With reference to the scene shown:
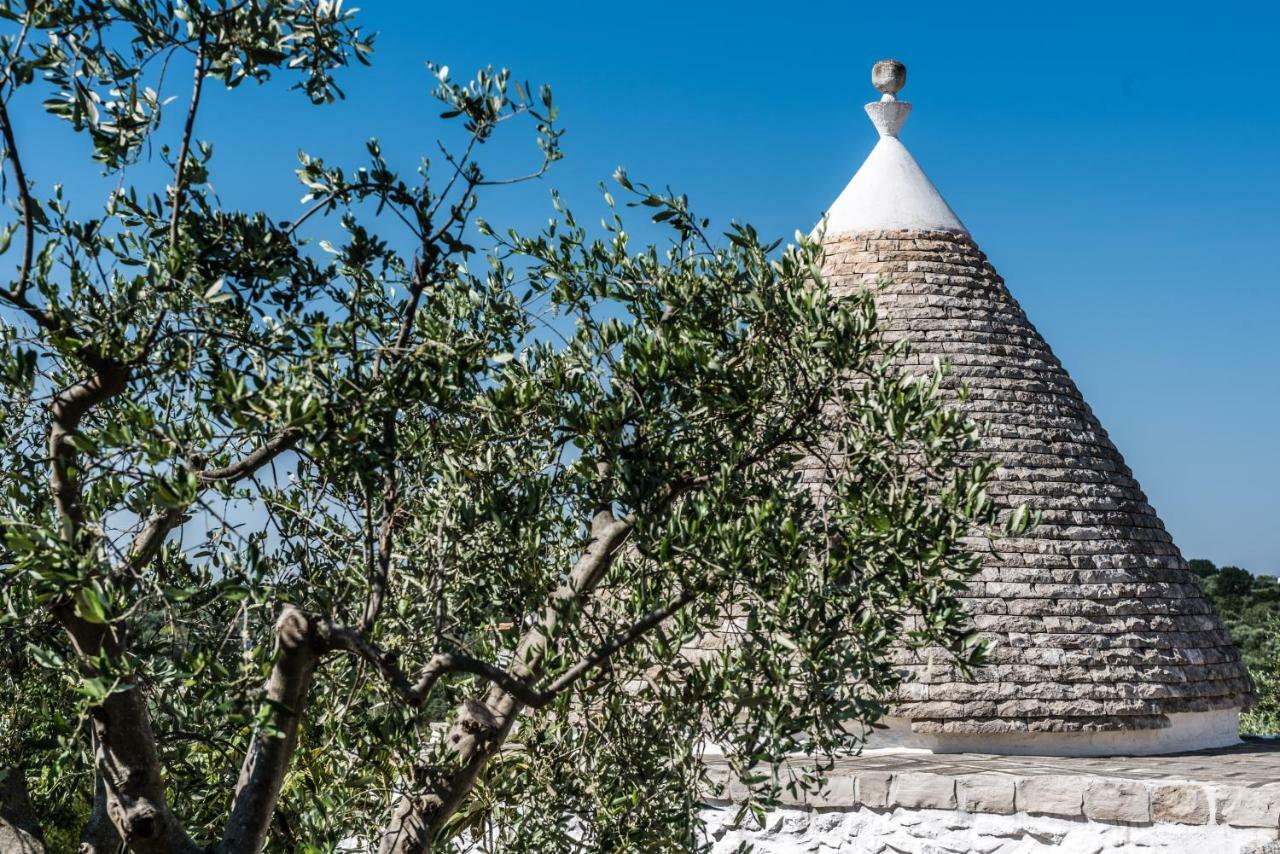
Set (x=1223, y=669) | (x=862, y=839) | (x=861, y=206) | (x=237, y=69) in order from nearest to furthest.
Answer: (x=237, y=69)
(x=862, y=839)
(x=1223, y=669)
(x=861, y=206)

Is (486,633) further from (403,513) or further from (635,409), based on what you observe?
(635,409)

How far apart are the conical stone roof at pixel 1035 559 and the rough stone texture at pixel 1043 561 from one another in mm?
15

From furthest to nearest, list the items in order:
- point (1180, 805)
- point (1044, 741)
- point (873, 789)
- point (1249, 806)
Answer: point (1044, 741) → point (873, 789) → point (1180, 805) → point (1249, 806)

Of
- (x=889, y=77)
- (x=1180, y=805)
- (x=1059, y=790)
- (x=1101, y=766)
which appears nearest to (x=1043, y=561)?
(x=1101, y=766)

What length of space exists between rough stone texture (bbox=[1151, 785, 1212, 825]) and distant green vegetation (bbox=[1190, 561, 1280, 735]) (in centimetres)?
1173

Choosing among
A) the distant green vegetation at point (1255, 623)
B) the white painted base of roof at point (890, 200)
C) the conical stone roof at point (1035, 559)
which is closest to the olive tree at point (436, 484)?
the conical stone roof at point (1035, 559)

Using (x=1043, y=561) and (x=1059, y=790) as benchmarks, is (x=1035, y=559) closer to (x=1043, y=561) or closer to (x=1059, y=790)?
(x=1043, y=561)

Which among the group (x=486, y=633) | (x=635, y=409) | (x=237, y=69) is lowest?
(x=486, y=633)

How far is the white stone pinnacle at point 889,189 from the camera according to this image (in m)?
12.0

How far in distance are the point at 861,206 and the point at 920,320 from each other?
1.50 m

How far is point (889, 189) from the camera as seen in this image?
1212 cm

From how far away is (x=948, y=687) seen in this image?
31.8 ft

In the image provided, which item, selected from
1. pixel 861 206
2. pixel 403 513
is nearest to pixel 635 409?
pixel 403 513

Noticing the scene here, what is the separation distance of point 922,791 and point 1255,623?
75.5ft
